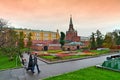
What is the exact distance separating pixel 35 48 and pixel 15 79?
62.1 m

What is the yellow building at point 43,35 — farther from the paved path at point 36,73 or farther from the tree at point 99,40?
the paved path at point 36,73

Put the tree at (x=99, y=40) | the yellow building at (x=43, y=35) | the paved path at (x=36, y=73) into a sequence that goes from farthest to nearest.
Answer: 1. the yellow building at (x=43, y=35)
2. the tree at (x=99, y=40)
3. the paved path at (x=36, y=73)

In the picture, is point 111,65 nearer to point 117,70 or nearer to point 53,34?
point 117,70

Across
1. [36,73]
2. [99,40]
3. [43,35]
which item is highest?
[43,35]

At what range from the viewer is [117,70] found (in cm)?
1568

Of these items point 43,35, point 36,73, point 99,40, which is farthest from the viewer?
point 43,35

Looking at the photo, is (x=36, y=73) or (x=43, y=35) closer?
→ (x=36, y=73)

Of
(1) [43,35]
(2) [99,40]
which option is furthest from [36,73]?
(1) [43,35]

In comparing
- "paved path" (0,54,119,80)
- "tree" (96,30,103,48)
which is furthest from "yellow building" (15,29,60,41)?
"paved path" (0,54,119,80)

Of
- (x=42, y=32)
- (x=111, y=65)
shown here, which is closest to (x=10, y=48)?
(x=111, y=65)

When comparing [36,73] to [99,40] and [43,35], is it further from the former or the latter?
[43,35]

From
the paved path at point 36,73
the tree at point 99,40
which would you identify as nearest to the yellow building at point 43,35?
the tree at point 99,40

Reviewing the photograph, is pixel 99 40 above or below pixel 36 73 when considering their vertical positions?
above

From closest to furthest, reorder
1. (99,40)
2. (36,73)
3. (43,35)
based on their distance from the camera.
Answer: (36,73) < (99,40) < (43,35)
